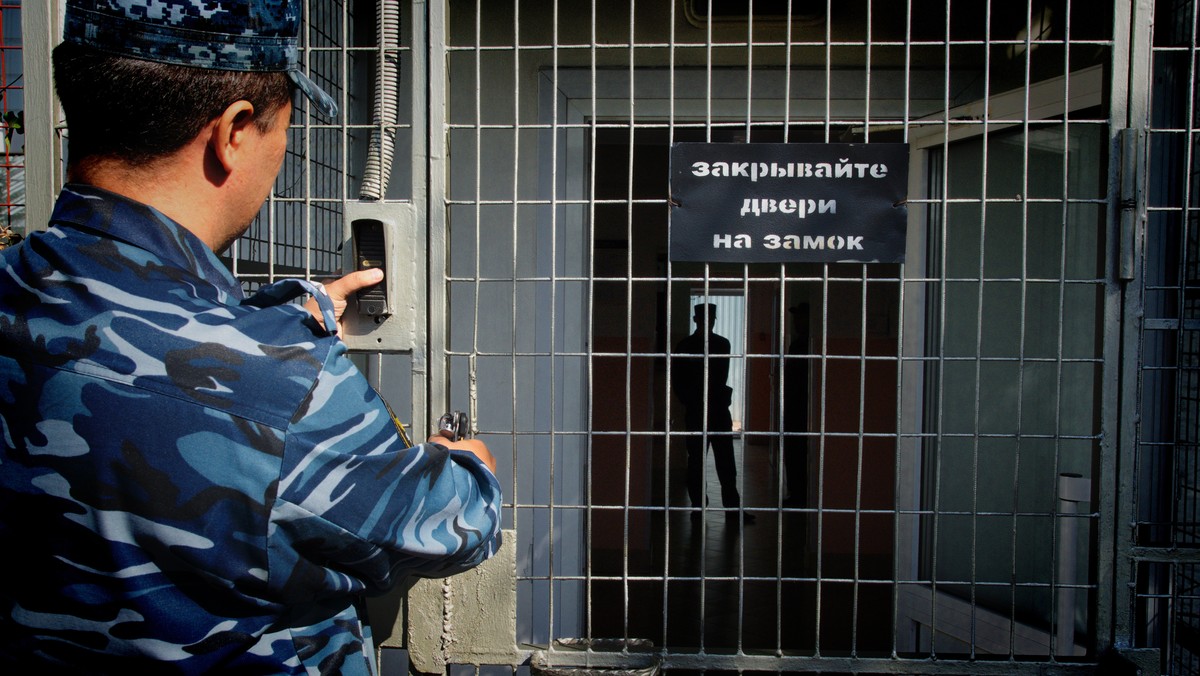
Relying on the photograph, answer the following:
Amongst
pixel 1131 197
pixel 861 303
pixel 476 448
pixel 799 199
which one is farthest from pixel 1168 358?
pixel 476 448

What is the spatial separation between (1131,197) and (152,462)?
217cm

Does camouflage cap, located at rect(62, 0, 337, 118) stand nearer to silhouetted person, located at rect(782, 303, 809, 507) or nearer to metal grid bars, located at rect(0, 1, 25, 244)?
metal grid bars, located at rect(0, 1, 25, 244)

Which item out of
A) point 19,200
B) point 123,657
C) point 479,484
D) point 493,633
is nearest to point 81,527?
point 123,657

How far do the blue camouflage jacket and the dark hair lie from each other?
3.3 inches

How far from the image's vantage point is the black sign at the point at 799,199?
2.00 m

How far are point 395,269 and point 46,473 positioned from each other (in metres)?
1.03

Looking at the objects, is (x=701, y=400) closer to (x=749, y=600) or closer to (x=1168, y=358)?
(x=749, y=600)

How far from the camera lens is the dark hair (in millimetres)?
1122

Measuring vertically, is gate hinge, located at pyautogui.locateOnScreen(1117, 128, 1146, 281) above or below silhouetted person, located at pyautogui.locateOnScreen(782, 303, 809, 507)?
above

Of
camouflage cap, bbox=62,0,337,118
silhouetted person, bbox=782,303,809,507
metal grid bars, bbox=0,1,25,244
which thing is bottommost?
silhouetted person, bbox=782,303,809,507

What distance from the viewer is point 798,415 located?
5.75 metres

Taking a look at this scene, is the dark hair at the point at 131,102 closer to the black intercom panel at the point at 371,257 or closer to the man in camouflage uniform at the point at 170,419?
the man in camouflage uniform at the point at 170,419

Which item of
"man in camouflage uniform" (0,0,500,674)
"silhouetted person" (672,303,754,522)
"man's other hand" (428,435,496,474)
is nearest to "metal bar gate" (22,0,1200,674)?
"man's other hand" (428,435,496,474)

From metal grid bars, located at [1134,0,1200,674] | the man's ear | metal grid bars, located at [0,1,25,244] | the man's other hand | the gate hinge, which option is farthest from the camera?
metal grid bars, located at [0,1,25,244]
